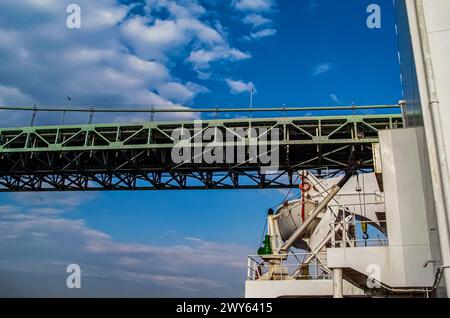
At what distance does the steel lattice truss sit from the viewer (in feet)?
82.5

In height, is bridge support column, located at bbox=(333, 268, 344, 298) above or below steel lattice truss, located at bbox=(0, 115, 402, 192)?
below

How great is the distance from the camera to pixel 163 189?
99.4 ft

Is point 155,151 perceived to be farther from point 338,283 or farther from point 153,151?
point 338,283

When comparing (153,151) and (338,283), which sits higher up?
(153,151)

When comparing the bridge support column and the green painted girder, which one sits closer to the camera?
the bridge support column

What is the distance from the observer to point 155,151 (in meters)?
27.4

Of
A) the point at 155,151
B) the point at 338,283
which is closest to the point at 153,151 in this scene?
the point at 155,151

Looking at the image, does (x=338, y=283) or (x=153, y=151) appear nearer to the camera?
(x=338, y=283)

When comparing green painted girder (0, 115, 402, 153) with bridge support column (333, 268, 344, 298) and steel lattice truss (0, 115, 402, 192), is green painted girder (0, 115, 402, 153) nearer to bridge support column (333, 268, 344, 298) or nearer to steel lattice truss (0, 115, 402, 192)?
steel lattice truss (0, 115, 402, 192)

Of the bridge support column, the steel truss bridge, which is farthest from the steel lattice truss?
the bridge support column

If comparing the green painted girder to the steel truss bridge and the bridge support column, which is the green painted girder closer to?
the steel truss bridge

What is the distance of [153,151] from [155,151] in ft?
0.53
